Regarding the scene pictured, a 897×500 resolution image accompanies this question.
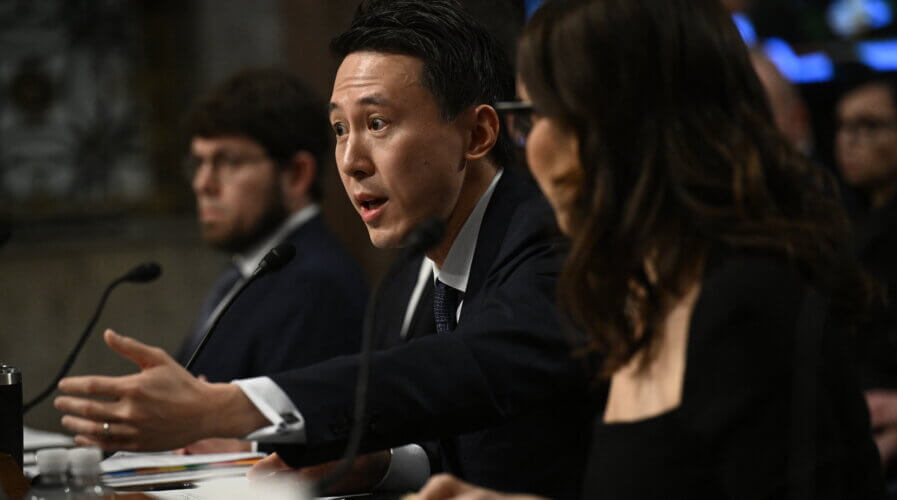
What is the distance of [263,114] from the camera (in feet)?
12.6

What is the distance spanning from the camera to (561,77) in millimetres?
1541

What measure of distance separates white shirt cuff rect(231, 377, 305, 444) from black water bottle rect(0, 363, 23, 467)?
28.7 inches

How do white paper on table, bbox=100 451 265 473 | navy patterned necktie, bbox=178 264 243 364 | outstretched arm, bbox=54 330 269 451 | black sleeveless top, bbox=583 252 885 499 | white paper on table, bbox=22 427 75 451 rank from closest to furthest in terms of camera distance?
1. black sleeveless top, bbox=583 252 885 499
2. outstretched arm, bbox=54 330 269 451
3. white paper on table, bbox=100 451 265 473
4. white paper on table, bbox=22 427 75 451
5. navy patterned necktie, bbox=178 264 243 364

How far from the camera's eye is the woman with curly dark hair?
1.43 m

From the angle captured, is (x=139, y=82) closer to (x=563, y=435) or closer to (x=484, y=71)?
(x=484, y=71)

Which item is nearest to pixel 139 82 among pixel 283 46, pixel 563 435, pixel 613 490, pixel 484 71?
pixel 283 46

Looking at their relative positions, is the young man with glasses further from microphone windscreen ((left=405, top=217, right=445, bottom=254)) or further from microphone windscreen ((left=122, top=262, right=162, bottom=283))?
microphone windscreen ((left=405, top=217, right=445, bottom=254))

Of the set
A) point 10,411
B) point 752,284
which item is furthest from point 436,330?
point 752,284

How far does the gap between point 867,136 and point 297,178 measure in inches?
86.1

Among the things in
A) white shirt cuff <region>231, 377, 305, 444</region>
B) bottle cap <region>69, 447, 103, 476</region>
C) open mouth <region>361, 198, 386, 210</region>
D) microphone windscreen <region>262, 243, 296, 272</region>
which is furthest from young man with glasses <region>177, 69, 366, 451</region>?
bottle cap <region>69, 447, 103, 476</region>

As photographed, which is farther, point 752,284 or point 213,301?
point 213,301

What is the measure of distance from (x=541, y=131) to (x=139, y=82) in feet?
16.0

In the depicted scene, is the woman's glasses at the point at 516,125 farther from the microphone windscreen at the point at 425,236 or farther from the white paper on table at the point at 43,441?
the white paper on table at the point at 43,441

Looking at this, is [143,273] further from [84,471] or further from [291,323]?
[84,471]
